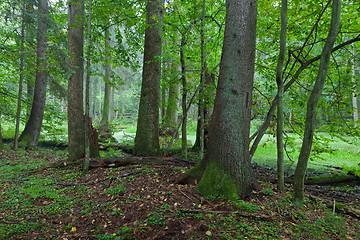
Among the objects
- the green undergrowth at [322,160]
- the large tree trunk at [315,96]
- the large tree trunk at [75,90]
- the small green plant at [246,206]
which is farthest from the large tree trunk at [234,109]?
the large tree trunk at [75,90]

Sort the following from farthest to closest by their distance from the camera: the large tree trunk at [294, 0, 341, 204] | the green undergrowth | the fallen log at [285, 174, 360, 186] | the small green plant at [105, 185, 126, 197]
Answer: the fallen log at [285, 174, 360, 186] → the green undergrowth → the small green plant at [105, 185, 126, 197] → the large tree trunk at [294, 0, 341, 204]

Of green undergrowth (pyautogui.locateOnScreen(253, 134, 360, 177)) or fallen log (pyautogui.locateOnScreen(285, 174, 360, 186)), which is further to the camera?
fallen log (pyautogui.locateOnScreen(285, 174, 360, 186))

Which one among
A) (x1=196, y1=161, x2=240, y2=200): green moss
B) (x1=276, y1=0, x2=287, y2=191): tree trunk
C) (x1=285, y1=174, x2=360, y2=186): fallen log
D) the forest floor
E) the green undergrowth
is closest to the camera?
the forest floor

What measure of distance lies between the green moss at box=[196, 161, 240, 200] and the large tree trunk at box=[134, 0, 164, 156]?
8.10 ft

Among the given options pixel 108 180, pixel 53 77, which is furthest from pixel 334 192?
pixel 53 77

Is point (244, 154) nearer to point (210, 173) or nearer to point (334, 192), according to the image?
point (210, 173)

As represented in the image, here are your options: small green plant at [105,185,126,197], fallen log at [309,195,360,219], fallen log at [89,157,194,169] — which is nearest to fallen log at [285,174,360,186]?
fallen log at [309,195,360,219]

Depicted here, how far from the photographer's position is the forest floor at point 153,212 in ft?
8.70

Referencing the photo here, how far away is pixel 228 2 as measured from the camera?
354 centimetres

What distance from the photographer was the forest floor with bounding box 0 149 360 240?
265 centimetres

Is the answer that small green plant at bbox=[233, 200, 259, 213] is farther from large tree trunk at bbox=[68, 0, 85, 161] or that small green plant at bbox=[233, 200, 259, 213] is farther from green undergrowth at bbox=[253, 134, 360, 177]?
large tree trunk at bbox=[68, 0, 85, 161]

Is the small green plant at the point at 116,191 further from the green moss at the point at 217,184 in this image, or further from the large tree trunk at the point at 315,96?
the large tree trunk at the point at 315,96

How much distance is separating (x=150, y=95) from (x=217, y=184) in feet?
10.5

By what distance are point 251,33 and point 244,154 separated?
202 centimetres
